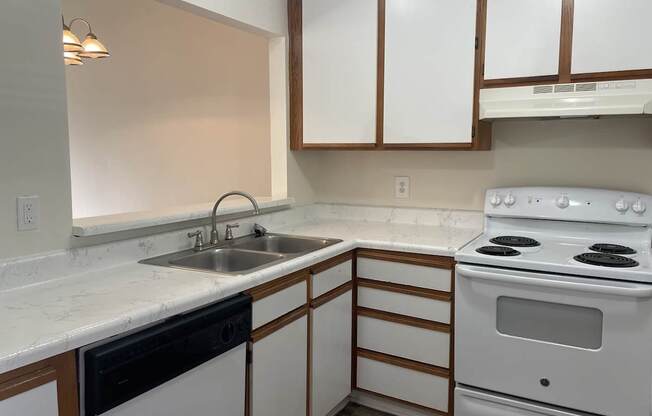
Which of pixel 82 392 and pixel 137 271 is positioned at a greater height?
pixel 137 271

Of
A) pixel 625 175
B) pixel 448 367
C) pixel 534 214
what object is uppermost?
pixel 625 175

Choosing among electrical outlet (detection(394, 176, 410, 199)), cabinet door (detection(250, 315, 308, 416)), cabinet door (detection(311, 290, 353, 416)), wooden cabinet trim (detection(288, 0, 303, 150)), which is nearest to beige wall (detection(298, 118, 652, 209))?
electrical outlet (detection(394, 176, 410, 199))

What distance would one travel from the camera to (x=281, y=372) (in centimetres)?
186

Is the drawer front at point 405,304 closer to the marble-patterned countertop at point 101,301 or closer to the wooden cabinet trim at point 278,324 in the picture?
the marble-patterned countertop at point 101,301

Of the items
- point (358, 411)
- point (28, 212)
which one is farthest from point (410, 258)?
point (28, 212)

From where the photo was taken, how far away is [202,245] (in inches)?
83.4

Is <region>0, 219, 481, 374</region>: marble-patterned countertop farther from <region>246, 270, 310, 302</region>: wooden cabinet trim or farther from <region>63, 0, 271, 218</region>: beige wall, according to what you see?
<region>63, 0, 271, 218</region>: beige wall

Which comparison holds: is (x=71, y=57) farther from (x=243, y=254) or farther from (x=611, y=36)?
(x=611, y=36)

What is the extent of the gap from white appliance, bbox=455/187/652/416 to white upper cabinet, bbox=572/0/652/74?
0.59 metres

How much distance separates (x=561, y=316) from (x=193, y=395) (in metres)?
1.40

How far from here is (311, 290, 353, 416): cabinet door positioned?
2113mm

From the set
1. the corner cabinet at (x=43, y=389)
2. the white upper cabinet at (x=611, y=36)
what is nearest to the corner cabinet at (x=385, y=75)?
the white upper cabinet at (x=611, y=36)

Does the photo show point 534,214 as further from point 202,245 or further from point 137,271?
point 137,271

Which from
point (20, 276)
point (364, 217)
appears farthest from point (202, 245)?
point (364, 217)
